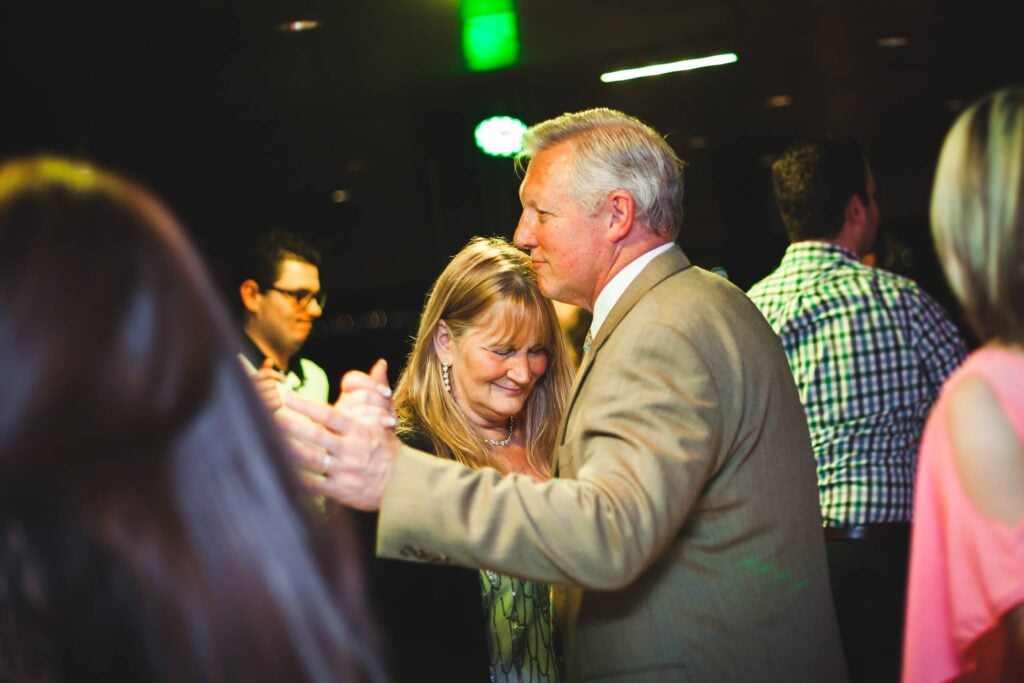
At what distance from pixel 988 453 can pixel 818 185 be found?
2261 millimetres

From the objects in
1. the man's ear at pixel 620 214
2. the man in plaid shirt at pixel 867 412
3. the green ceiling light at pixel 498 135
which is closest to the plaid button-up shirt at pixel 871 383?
the man in plaid shirt at pixel 867 412

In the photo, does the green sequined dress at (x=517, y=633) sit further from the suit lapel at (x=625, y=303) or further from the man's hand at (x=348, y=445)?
the man's hand at (x=348, y=445)

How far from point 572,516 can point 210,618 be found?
0.92 meters

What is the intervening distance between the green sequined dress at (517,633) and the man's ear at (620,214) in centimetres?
77

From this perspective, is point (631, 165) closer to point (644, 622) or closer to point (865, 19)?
point (644, 622)

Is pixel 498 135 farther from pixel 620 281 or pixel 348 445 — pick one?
pixel 348 445

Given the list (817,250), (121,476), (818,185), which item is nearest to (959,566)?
(121,476)

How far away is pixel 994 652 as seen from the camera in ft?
4.75

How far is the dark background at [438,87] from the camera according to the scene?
521 centimetres

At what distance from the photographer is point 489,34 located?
18.7ft

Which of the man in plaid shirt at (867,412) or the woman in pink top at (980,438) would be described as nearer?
the woman in pink top at (980,438)

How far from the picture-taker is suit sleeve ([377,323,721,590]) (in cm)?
180

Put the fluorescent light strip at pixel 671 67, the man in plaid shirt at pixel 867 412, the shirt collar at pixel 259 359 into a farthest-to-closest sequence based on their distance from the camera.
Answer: the fluorescent light strip at pixel 671 67 < the shirt collar at pixel 259 359 < the man in plaid shirt at pixel 867 412

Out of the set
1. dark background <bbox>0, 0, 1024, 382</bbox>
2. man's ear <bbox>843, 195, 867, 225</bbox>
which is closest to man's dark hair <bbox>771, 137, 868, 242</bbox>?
man's ear <bbox>843, 195, 867, 225</bbox>
